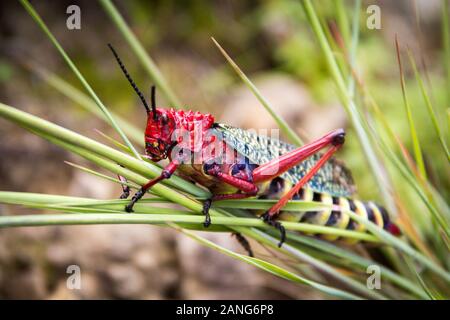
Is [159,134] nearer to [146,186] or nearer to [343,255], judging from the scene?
[146,186]

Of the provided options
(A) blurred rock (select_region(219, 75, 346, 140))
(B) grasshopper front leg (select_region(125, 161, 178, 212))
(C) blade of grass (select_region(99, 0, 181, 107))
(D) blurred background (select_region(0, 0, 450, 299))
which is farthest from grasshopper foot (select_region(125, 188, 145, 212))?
(A) blurred rock (select_region(219, 75, 346, 140))

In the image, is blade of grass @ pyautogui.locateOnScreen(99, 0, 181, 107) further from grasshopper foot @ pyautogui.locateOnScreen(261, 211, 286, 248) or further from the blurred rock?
the blurred rock

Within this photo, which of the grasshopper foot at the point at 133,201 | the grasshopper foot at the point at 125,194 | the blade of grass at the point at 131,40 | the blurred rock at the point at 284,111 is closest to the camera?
the grasshopper foot at the point at 133,201

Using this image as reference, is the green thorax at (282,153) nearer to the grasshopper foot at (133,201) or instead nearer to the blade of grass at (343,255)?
the blade of grass at (343,255)

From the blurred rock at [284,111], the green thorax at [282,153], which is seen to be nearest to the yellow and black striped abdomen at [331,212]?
the green thorax at [282,153]

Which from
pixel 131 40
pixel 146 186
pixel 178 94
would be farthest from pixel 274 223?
pixel 178 94
